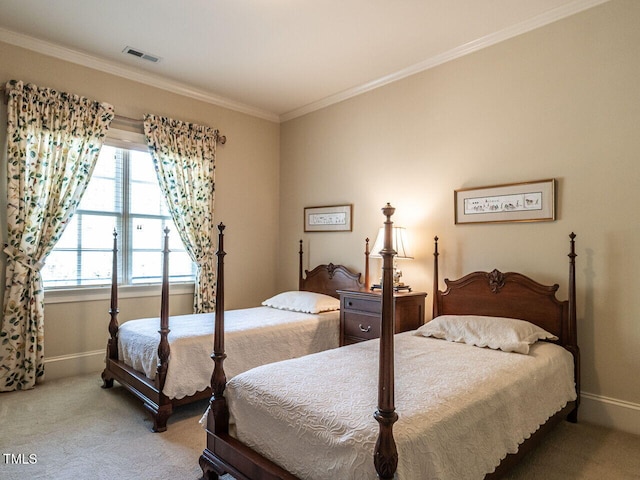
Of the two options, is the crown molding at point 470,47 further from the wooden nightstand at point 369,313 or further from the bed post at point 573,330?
the wooden nightstand at point 369,313

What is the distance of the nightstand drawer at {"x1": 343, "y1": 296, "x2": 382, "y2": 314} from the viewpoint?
129 inches

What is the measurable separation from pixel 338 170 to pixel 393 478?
3.55 metres

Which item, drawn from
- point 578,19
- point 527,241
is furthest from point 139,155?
point 578,19

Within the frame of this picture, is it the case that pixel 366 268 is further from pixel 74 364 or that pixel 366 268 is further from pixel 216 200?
pixel 74 364

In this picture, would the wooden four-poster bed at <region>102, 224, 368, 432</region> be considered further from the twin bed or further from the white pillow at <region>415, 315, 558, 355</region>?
the white pillow at <region>415, 315, 558, 355</region>

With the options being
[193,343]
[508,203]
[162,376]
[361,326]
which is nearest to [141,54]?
[193,343]

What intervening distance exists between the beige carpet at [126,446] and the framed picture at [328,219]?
2.26 metres

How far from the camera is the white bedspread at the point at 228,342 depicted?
8.80ft

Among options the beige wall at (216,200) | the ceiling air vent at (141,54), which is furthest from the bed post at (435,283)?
the ceiling air vent at (141,54)

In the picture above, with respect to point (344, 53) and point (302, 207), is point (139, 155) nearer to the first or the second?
point (302, 207)

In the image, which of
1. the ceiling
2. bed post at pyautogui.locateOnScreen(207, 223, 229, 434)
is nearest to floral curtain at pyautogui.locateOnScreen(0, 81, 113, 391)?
the ceiling

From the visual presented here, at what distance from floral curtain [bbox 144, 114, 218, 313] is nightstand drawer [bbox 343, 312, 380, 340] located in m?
1.64

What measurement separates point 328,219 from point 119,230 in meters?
2.19

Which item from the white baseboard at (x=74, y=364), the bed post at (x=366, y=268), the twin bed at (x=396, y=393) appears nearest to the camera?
the twin bed at (x=396, y=393)
